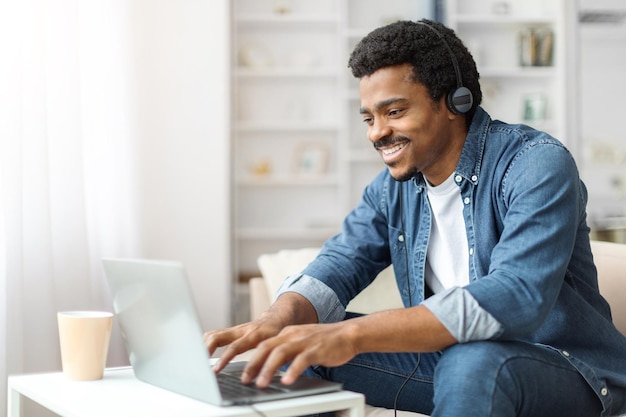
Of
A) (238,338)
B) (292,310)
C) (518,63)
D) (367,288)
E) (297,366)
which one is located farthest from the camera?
(518,63)

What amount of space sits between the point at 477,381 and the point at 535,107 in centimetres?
342

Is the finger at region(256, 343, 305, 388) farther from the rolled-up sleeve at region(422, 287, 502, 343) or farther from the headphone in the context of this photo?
the headphone

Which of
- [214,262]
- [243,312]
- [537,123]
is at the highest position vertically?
[537,123]

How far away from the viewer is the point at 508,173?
1443mm

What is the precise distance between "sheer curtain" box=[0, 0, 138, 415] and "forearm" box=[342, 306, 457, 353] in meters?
1.26

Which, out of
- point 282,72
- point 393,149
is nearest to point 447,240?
point 393,149

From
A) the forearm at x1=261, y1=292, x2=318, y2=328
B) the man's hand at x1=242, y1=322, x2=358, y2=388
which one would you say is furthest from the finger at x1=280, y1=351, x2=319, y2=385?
the forearm at x1=261, y1=292, x2=318, y2=328

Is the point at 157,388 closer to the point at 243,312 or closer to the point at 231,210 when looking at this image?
the point at 231,210

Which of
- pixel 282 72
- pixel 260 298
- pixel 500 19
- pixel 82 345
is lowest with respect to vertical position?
pixel 260 298

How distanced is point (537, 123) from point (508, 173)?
2.97 metres

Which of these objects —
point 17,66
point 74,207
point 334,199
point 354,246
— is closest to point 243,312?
point 334,199

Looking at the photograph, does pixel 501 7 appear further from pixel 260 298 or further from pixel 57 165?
pixel 57 165

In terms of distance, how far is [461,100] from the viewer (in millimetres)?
1530

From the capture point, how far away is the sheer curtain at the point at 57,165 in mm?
2158
